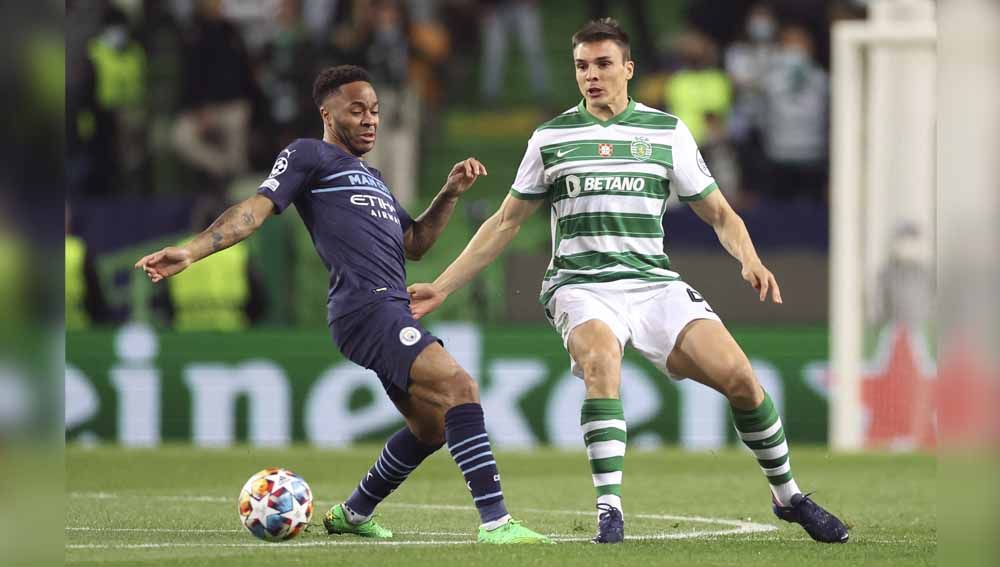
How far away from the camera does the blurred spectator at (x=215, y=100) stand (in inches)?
665

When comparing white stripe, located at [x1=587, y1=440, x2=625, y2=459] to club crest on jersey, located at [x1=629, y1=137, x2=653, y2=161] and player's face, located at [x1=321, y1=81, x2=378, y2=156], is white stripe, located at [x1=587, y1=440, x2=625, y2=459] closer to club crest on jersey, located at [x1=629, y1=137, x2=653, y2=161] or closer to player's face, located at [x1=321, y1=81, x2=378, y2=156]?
club crest on jersey, located at [x1=629, y1=137, x2=653, y2=161]

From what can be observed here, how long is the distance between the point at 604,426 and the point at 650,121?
1332 millimetres

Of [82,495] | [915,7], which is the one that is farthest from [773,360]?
[82,495]

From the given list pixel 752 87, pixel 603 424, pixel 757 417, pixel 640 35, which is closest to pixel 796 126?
pixel 752 87

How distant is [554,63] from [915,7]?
265 inches

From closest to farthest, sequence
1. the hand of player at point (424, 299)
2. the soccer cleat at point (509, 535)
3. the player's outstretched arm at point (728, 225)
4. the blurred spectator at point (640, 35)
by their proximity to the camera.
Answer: the soccer cleat at point (509, 535) → the player's outstretched arm at point (728, 225) → the hand of player at point (424, 299) → the blurred spectator at point (640, 35)

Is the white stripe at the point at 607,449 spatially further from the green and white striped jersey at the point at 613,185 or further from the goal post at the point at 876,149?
the goal post at the point at 876,149

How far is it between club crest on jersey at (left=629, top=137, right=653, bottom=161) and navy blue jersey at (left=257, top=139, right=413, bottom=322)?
1.00m

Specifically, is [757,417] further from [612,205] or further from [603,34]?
[603,34]

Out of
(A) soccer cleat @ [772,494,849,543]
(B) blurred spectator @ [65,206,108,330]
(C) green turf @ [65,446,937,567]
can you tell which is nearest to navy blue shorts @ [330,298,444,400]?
(C) green turf @ [65,446,937,567]

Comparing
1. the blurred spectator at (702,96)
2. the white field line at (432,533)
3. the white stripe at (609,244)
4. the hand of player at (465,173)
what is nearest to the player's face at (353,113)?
the hand of player at (465,173)

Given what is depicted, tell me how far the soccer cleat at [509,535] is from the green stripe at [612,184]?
139 centimetres

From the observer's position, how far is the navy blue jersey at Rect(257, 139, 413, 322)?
6.31m

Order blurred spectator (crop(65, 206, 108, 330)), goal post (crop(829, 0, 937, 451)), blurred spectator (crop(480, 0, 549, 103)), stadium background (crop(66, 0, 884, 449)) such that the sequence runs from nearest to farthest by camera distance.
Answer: goal post (crop(829, 0, 937, 451)), stadium background (crop(66, 0, 884, 449)), blurred spectator (crop(65, 206, 108, 330)), blurred spectator (crop(480, 0, 549, 103))
